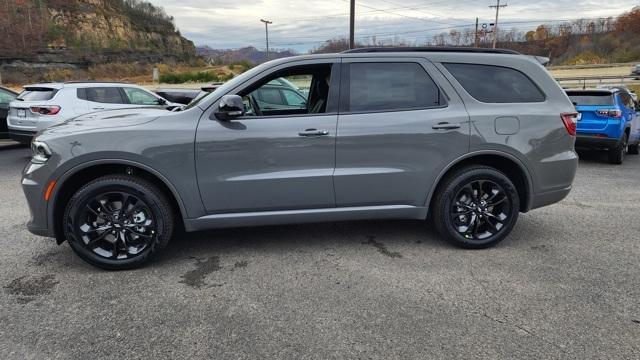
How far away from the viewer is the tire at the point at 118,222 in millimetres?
3580

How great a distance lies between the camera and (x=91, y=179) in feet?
12.4

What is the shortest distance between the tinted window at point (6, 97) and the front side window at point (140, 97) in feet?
8.40

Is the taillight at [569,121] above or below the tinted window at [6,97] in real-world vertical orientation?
below

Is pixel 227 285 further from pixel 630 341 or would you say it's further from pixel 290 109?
pixel 630 341

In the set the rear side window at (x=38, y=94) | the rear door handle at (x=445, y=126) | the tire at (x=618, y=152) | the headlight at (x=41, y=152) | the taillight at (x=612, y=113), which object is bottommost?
the tire at (x=618, y=152)

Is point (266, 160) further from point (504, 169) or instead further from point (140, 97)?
point (140, 97)

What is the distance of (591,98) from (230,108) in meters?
→ 7.96

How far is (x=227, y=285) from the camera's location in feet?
11.4

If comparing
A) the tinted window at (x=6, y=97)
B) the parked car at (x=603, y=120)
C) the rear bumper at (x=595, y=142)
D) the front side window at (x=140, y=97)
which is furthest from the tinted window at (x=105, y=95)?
the rear bumper at (x=595, y=142)

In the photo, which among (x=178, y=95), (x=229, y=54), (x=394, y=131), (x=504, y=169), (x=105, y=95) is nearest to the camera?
(x=394, y=131)

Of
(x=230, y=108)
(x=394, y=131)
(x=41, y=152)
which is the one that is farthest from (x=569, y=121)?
(x=41, y=152)

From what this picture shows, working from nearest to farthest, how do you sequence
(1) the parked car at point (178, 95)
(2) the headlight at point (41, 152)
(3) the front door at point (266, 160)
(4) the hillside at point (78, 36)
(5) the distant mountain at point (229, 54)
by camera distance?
(2) the headlight at point (41, 152) → (3) the front door at point (266, 160) → (1) the parked car at point (178, 95) → (4) the hillside at point (78, 36) → (5) the distant mountain at point (229, 54)

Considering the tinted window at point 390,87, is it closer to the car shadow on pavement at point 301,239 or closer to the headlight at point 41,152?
the car shadow on pavement at point 301,239

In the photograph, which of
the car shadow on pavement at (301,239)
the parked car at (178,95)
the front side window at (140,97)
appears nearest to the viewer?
the car shadow on pavement at (301,239)
